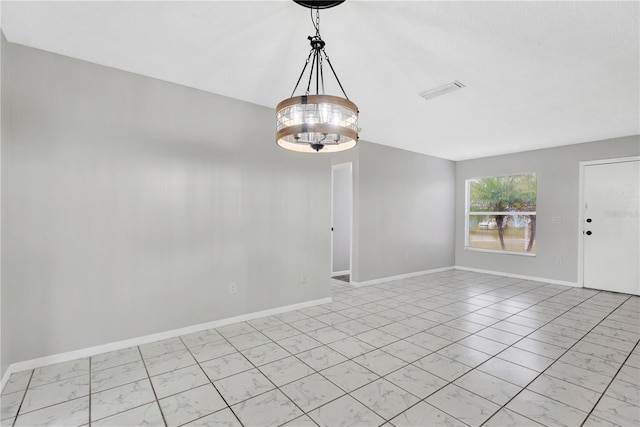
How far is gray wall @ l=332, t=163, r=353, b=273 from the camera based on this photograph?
20.7 feet

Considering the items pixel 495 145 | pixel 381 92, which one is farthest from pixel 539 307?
pixel 381 92

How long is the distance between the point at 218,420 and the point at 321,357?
39.0 inches

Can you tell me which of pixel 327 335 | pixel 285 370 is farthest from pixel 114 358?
pixel 327 335

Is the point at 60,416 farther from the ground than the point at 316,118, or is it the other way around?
the point at 316,118

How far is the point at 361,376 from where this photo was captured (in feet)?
7.46

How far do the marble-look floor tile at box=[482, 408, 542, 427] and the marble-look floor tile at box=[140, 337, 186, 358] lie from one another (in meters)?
2.43

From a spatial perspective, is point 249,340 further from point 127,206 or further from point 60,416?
point 127,206

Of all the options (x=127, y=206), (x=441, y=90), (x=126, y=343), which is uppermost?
(x=441, y=90)

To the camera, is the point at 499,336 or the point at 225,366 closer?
the point at 225,366

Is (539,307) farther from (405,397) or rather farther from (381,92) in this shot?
(381,92)

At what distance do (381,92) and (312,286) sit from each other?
2491 millimetres

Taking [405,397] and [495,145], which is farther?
[495,145]

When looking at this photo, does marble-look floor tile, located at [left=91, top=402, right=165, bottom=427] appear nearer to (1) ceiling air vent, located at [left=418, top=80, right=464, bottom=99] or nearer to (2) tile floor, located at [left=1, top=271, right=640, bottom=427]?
→ (2) tile floor, located at [left=1, top=271, right=640, bottom=427]

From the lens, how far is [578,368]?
241 centimetres
